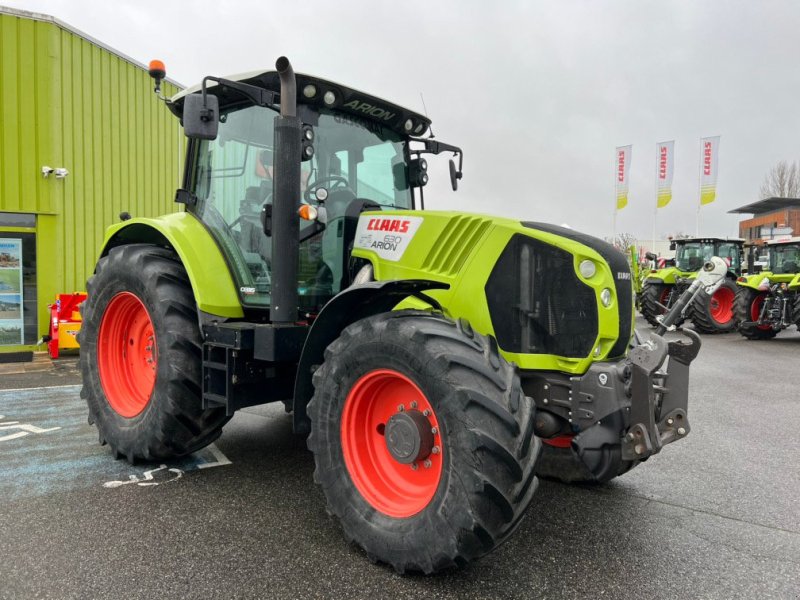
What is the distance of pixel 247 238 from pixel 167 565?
195cm

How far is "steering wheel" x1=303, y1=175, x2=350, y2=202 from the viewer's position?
360 centimetres

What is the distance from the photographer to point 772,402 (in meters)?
6.76

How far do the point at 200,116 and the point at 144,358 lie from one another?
2.03m

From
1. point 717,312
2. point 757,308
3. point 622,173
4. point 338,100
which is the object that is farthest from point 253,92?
point 622,173

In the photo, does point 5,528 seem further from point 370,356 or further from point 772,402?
point 772,402

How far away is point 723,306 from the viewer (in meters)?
15.3

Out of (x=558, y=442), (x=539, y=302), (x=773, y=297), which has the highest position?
(x=539, y=302)

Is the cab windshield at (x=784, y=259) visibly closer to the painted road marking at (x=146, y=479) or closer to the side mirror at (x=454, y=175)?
the side mirror at (x=454, y=175)

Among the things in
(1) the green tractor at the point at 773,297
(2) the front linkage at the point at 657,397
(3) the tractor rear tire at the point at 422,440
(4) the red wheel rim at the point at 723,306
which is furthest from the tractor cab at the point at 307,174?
(4) the red wheel rim at the point at 723,306

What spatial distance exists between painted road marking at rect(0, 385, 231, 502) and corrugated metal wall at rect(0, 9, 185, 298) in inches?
218

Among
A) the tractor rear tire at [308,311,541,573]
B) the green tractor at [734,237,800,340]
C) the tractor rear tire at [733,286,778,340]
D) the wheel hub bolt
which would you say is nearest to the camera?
the tractor rear tire at [308,311,541,573]

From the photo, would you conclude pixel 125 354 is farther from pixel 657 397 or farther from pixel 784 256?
pixel 784 256

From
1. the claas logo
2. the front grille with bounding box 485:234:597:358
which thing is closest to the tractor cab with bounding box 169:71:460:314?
the claas logo

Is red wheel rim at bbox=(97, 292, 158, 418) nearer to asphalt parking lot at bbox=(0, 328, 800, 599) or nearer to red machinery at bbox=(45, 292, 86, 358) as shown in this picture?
asphalt parking lot at bbox=(0, 328, 800, 599)
